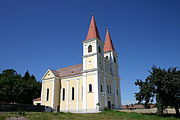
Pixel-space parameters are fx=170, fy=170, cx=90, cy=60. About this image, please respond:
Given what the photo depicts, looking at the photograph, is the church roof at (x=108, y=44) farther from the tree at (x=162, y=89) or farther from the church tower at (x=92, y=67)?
the tree at (x=162, y=89)

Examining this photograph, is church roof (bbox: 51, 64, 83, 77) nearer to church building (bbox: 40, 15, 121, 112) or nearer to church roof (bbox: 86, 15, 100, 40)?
church building (bbox: 40, 15, 121, 112)

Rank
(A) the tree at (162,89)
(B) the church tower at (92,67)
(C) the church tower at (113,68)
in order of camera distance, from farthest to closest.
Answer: (C) the church tower at (113,68)
(B) the church tower at (92,67)
(A) the tree at (162,89)

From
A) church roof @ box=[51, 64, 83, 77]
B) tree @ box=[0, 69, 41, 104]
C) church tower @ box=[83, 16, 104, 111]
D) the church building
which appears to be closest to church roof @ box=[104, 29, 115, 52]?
the church building

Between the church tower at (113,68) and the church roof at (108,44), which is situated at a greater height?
the church roof at (108,44)

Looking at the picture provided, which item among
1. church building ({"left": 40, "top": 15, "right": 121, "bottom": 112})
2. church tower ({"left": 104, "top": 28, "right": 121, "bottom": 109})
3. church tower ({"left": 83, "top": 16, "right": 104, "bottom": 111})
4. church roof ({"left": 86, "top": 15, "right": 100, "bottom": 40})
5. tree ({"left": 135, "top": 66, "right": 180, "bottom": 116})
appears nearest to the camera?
tree ({"left": 135, "top": 66, "right": 180, "bottom": 116})

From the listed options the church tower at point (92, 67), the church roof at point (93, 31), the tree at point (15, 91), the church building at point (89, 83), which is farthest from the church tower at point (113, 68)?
the tree at point (15, 91)

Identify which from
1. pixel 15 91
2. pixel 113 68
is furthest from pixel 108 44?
pixel 15 91

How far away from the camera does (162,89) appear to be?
83.9ft

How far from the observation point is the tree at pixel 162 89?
25422 millimetres

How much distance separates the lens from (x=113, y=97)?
41031 millimetres

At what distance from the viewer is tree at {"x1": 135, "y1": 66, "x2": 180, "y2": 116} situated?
83.4ft

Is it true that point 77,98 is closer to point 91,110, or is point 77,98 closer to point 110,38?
point 91,110

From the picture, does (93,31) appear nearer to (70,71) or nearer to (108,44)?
(108,44)

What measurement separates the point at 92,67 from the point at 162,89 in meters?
16.3
